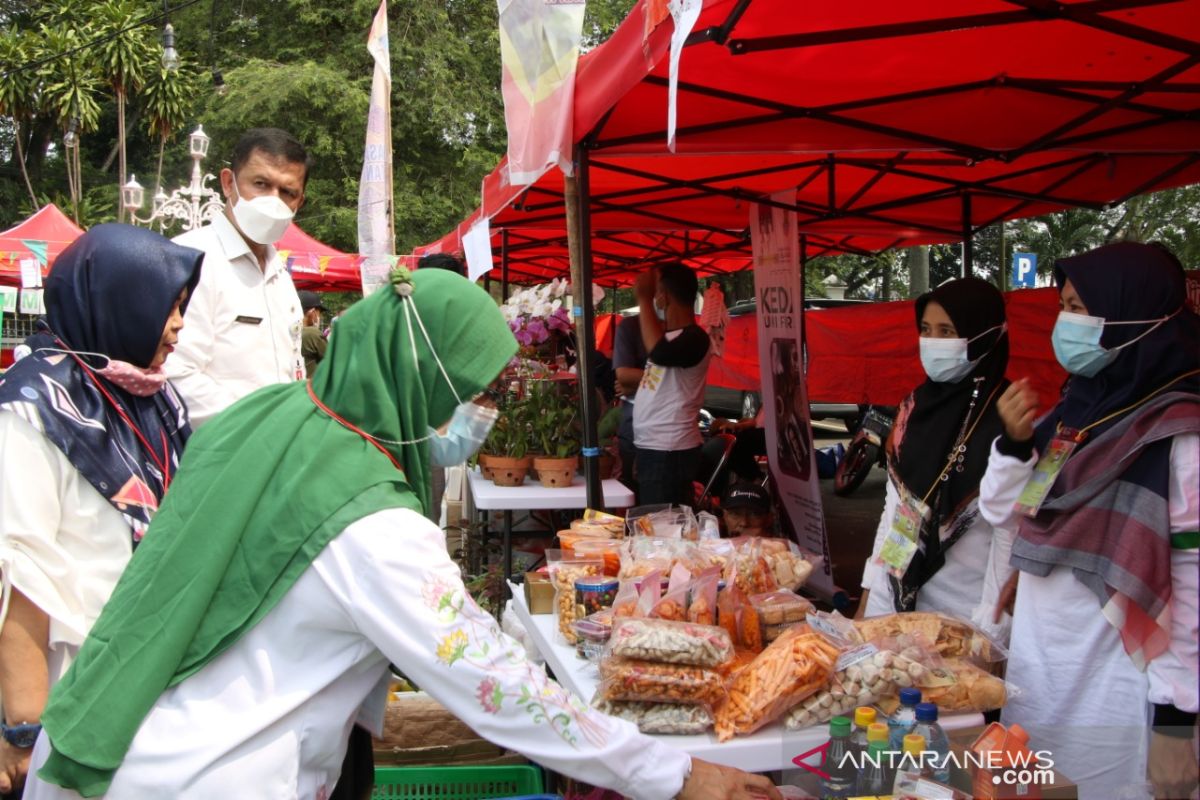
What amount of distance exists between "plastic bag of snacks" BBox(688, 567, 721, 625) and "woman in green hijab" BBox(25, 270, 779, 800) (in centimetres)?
68

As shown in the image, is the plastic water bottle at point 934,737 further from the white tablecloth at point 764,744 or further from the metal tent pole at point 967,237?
the metal tent pole at point 967,237

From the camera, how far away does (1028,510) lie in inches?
87.4

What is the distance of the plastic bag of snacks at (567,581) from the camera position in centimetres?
257

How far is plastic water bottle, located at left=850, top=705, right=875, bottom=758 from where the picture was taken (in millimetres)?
1815

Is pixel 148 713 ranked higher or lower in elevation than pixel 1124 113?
lower

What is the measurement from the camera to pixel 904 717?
6.32ft

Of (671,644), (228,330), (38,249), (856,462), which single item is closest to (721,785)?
(671,644)

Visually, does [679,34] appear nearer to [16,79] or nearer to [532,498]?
[532,498]

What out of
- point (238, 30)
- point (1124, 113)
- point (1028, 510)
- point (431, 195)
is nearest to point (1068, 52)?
point (1124, 113)

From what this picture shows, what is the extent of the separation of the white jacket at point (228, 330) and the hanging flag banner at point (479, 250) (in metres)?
→ 1.33

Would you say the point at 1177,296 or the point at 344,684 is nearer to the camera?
the point at 344,684

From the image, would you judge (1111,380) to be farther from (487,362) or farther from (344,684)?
(344,684)

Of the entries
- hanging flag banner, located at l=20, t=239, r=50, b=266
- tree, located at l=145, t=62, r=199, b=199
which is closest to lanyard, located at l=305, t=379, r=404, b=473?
hanging flag banner, located at l=20, t=239, r=50, b=266

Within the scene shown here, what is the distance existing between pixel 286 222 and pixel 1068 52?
2906mm
